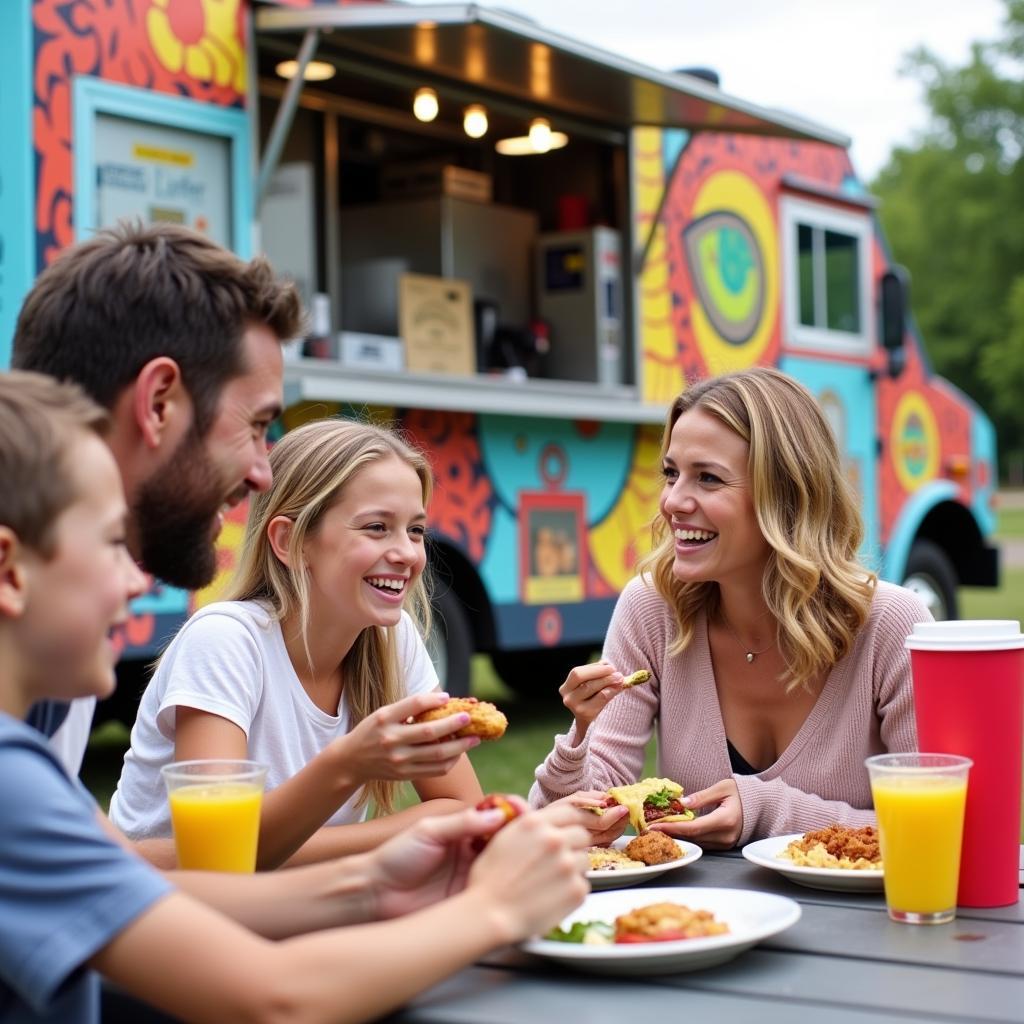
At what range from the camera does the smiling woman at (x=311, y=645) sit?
2.23 metres

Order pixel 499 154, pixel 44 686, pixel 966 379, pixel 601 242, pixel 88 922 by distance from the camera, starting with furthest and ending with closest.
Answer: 1. pixel 966 379
2. pixel 499 154
3. pixel 601 242
4. pixel 44 686
5. pixel 88 922

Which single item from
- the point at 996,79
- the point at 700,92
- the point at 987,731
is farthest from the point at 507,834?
the point at 996,79

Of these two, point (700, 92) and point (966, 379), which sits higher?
point (966, 379)

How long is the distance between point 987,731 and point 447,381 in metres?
3.96

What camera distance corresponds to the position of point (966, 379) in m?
43.2

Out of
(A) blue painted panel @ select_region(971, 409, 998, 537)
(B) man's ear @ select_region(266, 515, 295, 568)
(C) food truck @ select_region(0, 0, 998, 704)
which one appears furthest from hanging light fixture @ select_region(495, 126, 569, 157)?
(B) man's ear @ select_region(266, 515, 295, 568)

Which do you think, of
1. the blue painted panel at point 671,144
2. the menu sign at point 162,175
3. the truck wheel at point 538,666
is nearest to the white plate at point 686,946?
the menu sign at point 162,175

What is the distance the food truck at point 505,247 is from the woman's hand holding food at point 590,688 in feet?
8.82

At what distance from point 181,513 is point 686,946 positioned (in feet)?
2.53

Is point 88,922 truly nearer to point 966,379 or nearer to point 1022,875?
point 1022,875

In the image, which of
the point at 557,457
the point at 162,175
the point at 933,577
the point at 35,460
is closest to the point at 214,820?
the point at 35,460

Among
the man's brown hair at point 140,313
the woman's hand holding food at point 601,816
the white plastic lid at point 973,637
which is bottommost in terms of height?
the woman's hand holding food at point 601,816

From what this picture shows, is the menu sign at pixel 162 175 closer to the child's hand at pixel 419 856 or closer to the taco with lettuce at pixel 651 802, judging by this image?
the taco with lettuce at pixel 651 802

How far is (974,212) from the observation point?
35781 mm
